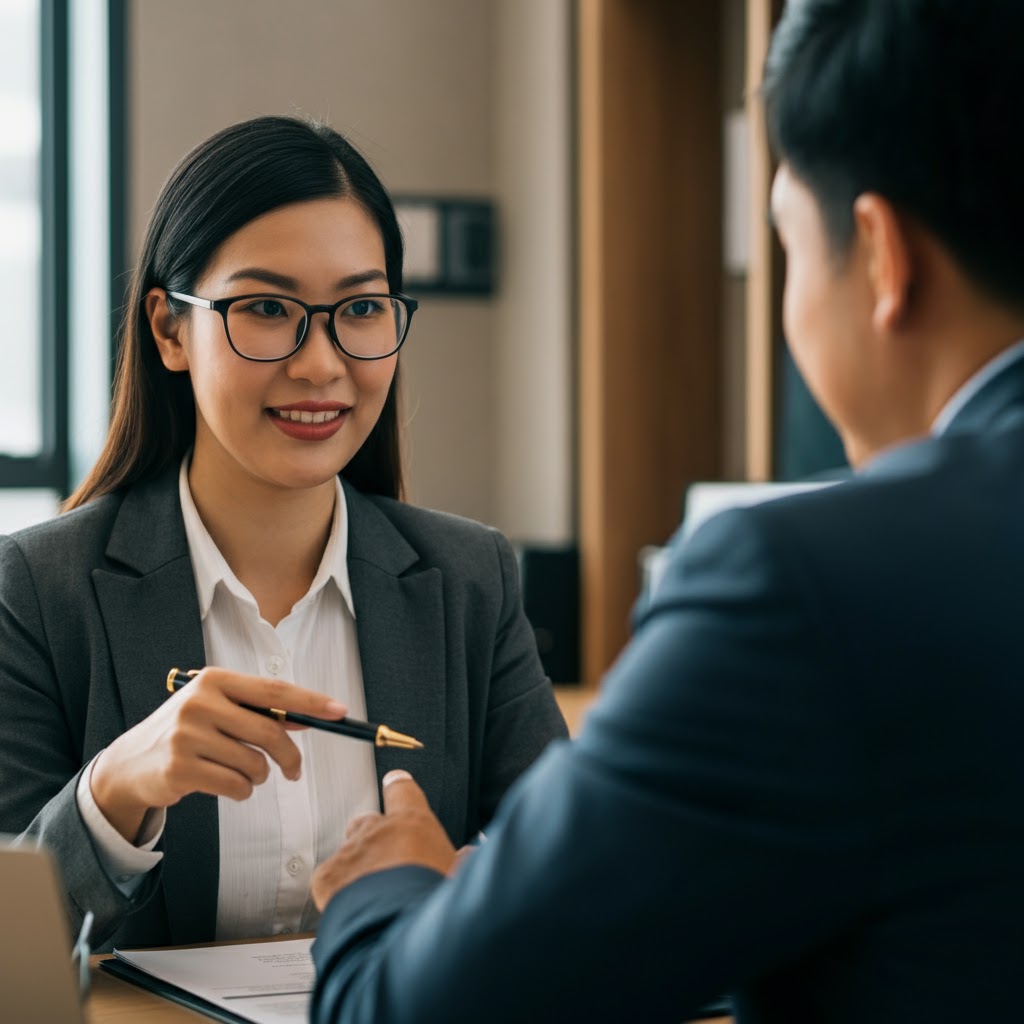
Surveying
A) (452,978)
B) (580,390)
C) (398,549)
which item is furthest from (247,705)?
(580,390)

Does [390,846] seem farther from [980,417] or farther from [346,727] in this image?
[980,417]

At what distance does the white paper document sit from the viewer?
1172mm

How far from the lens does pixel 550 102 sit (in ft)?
14.2

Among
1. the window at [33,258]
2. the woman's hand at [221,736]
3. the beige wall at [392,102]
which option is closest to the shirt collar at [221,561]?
the woman's hand at [221,736]

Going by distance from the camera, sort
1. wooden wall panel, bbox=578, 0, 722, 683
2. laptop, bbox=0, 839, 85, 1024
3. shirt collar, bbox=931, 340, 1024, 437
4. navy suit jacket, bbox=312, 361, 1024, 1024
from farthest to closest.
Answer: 1. wooden wall panel, bbox=578, 0, 722, 683
2. laptop, bbox=0, 839, 85, 1024
3. shirt collar, bbox=931, 340, 1024, 437
4. navy suit jacket, bbox=312, 361, 1024, 1024

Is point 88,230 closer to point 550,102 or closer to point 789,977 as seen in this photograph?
point 550,102

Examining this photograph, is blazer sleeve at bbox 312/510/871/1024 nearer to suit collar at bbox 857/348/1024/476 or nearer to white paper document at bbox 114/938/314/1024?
suit collar at bbox 857/348/1024/476

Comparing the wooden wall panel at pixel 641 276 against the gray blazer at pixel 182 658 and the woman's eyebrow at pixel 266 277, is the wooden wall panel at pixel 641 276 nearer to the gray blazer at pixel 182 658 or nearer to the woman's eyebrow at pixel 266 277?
the gray blazer at pixel 182 658

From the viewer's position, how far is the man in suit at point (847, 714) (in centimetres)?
74

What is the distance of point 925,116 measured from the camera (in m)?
0.80

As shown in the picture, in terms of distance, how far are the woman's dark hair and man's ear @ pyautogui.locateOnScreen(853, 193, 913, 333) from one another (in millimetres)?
958

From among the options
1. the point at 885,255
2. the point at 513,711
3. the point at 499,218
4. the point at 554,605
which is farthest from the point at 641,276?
the point at 885,255

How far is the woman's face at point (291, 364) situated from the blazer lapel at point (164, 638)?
0.36 ft

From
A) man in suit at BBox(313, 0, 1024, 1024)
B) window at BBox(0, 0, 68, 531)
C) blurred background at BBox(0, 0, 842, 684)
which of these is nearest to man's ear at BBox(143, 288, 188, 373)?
man in suit at BBox(313, 0, 1024, 1024)
